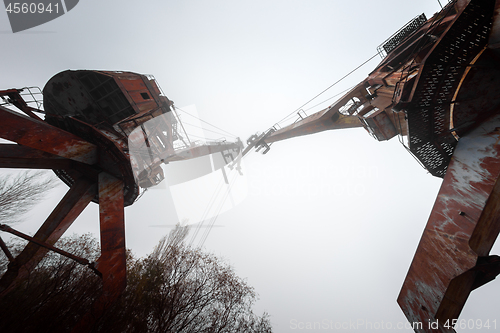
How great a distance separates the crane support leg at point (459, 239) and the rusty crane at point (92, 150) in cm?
715

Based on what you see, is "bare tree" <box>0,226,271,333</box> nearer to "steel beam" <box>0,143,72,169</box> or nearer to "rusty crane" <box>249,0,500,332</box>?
"steel beam" <box>0,143,72,169</box>

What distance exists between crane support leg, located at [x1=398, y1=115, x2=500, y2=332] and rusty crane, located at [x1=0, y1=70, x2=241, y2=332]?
7.15 meters

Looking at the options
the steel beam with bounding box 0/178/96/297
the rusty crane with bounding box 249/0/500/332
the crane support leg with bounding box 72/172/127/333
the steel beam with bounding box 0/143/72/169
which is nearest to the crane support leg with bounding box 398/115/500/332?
the rusty crane with bounding box 249/0/500/332

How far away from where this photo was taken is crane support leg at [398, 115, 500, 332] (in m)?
2.85

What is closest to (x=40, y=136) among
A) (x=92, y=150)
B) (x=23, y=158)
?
(x=92, y=150)

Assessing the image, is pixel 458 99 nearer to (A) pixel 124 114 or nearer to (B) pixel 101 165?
(B) pixel 101 165

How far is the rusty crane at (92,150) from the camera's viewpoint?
470cm

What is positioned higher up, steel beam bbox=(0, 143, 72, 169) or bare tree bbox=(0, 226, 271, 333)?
steel beam bbox=(0, 143, 72, 169)

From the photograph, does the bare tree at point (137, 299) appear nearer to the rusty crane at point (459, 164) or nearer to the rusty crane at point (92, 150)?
the rusty crane at point (92, 150)

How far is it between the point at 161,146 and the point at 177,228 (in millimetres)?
13332

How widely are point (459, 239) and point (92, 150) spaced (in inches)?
370

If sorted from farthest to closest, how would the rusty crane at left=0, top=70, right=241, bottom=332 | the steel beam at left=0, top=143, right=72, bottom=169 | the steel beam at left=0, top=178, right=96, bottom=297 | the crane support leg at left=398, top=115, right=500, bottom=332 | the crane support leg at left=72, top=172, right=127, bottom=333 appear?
1. the steel beam at left=0, top=143, right=72, bottom=169
2. the steel beam at left=0, top=178, right=96, bottom=297
3. the rusty crane at left=0, top=70, right=241, bottom=332
4. the crane support leg at left=72, top=172, right=127, bottom=333
5. the crane support leg at left=398, top=115, right=500, bottom=332

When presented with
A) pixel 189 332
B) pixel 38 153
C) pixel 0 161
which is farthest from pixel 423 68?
pixel 189 332

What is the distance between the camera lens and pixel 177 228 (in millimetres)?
19734
